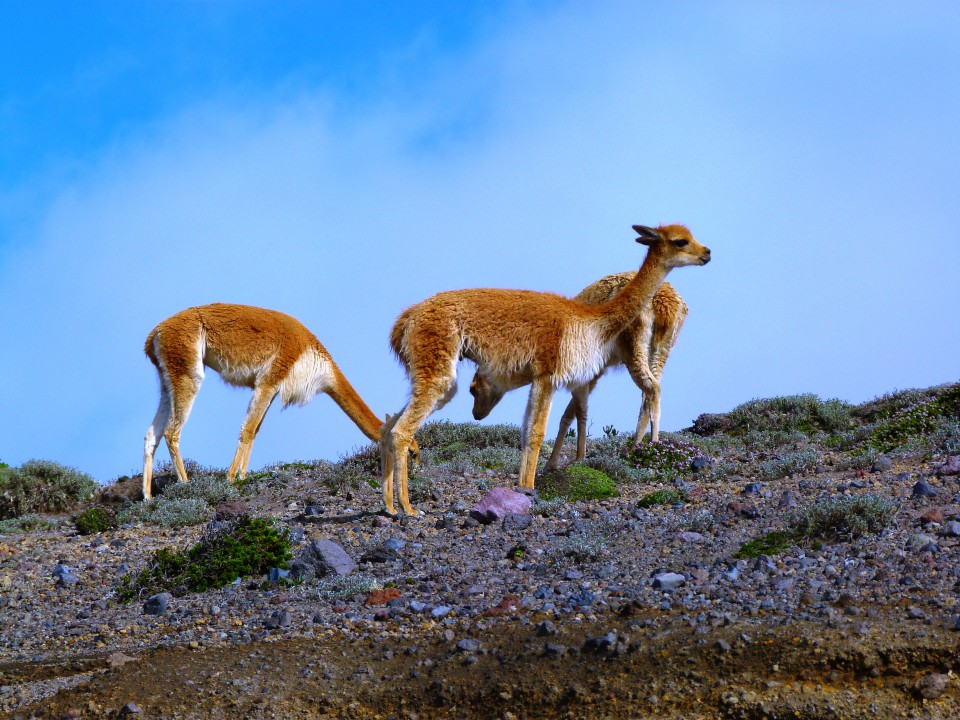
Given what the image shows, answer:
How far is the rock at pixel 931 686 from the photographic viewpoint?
5.86 metres

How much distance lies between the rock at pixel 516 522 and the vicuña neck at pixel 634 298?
9.44 feet

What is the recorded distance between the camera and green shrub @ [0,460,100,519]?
620 inches

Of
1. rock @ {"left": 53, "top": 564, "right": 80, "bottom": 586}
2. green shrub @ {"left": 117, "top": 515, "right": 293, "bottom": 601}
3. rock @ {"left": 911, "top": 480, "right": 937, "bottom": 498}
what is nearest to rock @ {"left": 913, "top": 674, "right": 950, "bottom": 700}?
rock @ {"left": 911, "top": 480, "right": 937, "bottom": 498}

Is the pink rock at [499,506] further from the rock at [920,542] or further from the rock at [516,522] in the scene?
the rock at [920,542]

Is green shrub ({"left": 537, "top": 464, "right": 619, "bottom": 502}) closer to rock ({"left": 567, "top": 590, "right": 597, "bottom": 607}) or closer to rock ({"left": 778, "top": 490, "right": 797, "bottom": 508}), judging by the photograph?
rock ({"left": 778, "top": 490, "right": 797, "bottom": 508})

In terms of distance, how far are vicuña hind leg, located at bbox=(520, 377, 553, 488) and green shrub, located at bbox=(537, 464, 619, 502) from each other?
31cm

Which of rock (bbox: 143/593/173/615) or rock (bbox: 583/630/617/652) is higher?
rock (bbox: 143/593/173/615)

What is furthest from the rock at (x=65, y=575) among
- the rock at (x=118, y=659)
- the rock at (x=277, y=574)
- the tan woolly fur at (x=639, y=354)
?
the tan woolly fur at (x=639, y=354)

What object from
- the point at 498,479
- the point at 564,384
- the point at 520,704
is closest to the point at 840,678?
the point at 520,704

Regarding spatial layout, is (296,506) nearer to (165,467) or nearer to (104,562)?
(104,562)

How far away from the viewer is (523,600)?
779cm

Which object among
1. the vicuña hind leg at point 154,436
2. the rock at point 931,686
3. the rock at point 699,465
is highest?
the vicuña hind leg at point 154,436

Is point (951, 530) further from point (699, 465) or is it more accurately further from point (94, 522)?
point (94, 522)

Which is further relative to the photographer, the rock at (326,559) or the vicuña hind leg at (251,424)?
the vicuña hind leg at (251,424)
